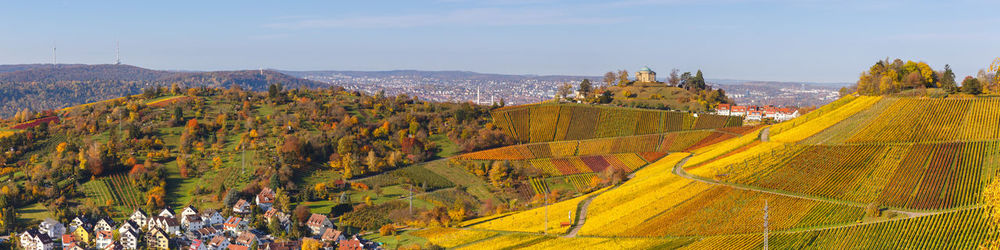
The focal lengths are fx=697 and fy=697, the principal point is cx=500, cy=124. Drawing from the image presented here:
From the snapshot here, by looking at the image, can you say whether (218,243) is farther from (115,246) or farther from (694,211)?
(694,211)

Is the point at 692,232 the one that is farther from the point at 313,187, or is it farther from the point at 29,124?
the point at 29,124

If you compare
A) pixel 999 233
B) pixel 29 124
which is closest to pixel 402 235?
pixel 999 233

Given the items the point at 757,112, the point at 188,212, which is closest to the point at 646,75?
the point at 757,112

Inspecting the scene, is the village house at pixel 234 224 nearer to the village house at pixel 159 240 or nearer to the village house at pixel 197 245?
the village house at pixel 197 245

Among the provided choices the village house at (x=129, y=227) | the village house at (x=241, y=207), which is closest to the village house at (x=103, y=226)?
the village house at (x=129, y=227)

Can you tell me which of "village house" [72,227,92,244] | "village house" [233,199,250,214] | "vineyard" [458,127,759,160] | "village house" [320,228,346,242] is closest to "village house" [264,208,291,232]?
"village house" [233,199,250,214]
